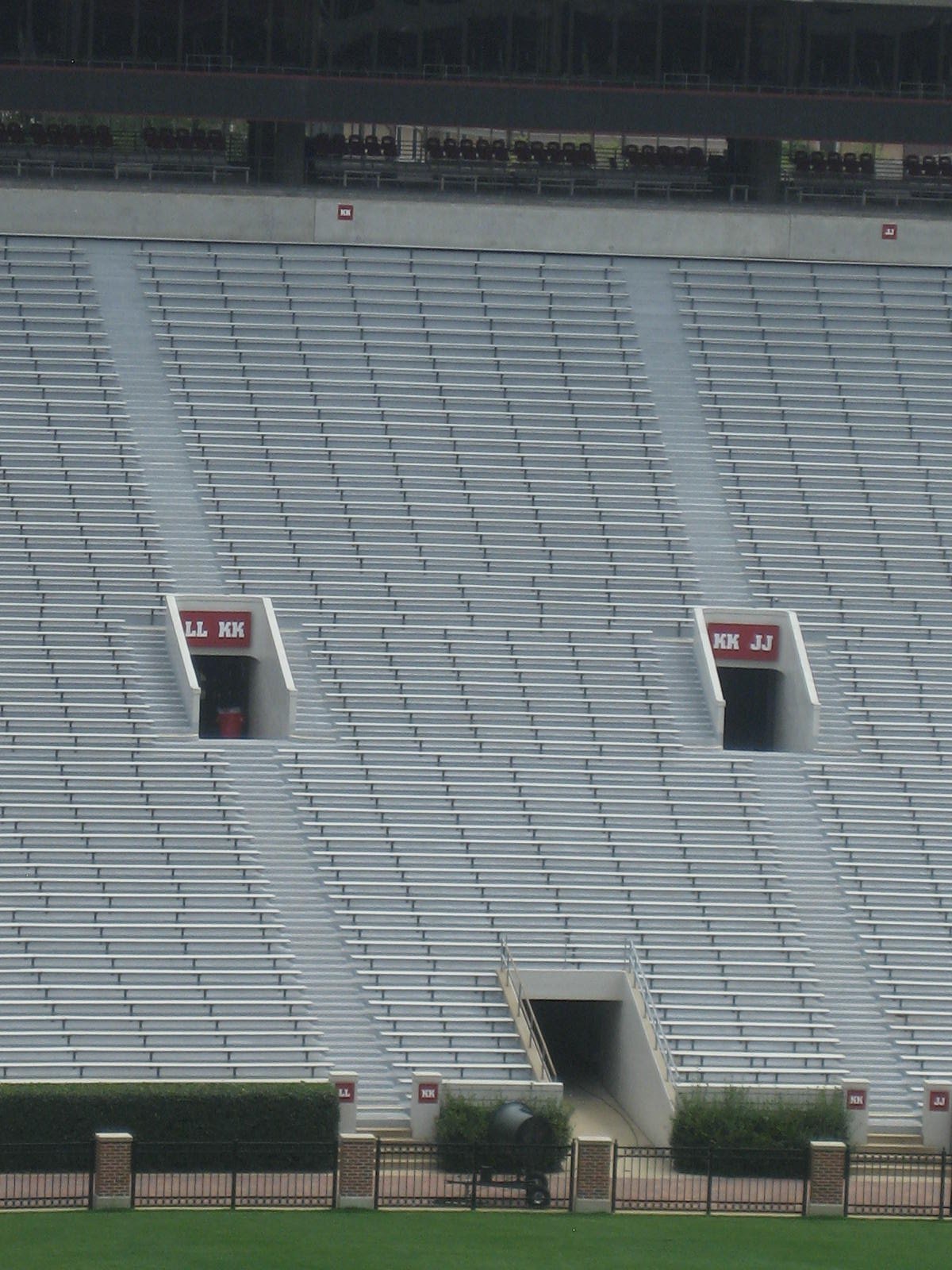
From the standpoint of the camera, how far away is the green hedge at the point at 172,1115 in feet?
102

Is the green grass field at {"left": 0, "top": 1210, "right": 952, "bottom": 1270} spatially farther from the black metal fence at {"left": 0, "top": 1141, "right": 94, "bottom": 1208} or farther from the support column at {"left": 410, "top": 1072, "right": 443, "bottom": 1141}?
the support column at {"left": 410, "top": 1072, "right": 443, "bottom": 1141}

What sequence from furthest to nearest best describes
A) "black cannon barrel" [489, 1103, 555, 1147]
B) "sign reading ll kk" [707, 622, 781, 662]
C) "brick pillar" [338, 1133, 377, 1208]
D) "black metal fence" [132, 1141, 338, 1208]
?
"sign reading ll kk" [707, 622, 781, 662], "black cannon barrel" [489, 1103, 555, 1147], "black metal fence" [132, 1141, 338, 1208], "brick pillar" [338, 1133, 377, 1208]

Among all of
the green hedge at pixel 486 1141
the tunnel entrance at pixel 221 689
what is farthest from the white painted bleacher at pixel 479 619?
the tunnel entrance at pixel 221 689

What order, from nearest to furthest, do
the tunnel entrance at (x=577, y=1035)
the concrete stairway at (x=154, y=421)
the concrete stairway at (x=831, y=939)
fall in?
the concrete stairway at (x=831, y=939) → the tunnel entrance at (x=577, y=1035) → the concrete stairway at (x=154, y=421)

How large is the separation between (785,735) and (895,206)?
1267cm

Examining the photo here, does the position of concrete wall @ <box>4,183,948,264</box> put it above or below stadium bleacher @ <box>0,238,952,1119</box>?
above

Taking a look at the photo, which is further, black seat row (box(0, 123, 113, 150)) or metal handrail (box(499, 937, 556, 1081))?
black seat row (box(0, 123, 113, 150))

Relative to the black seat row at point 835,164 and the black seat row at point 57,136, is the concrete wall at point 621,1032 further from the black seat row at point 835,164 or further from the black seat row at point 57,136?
the black seat row at point 835,164

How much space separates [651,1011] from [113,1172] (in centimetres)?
805

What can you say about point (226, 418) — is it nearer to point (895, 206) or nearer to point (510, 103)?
point (510, 103)

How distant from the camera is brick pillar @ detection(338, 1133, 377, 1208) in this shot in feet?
98.2

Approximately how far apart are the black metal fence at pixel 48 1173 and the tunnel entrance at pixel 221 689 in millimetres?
11056

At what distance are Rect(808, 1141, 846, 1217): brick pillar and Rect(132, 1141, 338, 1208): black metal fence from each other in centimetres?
541

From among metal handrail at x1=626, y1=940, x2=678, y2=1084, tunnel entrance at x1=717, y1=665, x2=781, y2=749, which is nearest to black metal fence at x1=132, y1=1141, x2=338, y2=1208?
metal handrail at x1=626, y1=940, x2=678, y2=1084
